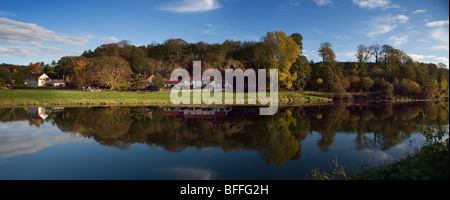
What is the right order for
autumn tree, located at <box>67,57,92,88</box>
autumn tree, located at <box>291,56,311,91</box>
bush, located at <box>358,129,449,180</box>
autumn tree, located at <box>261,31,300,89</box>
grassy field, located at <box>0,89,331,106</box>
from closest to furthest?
bush, located at <box>358,129,449,180</box>, grassy field, located at <box>0,89,331,106</box>, autumn tree, located at <box>261,31,300,89</box>, autumn tree, located at <box>291,56,311,91</box>, autumn tree, located at <box>67,57,92,88</box>

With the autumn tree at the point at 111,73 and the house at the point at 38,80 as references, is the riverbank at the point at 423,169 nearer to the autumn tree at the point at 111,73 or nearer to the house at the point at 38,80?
the autumn tree at the point at 111,73

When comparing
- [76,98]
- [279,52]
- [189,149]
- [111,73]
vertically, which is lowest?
[189,149]

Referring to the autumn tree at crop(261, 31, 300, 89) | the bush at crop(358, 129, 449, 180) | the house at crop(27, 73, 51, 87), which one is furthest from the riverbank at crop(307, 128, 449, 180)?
the house at crop(27, 73, 51, 87)

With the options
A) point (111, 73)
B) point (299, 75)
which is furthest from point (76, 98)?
point (299, 75)

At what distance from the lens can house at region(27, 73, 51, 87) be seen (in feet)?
227

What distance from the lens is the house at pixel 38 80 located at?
6906 centimetres

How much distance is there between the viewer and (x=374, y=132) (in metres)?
12.4

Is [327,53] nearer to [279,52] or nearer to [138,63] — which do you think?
[279,52]

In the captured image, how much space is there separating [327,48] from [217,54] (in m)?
26.3

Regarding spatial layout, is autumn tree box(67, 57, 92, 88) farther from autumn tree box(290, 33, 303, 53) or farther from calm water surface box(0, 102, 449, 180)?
autumn tree box(290, 33, 303, 53)

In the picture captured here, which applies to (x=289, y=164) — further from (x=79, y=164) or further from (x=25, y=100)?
(x=25, y=100)

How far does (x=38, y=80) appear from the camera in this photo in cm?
6919

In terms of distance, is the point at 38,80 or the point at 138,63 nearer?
the point at 138,63
